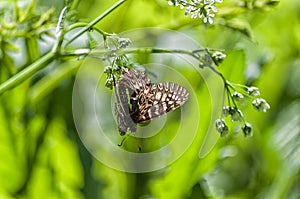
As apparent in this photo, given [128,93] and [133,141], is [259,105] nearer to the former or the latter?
[128,93]

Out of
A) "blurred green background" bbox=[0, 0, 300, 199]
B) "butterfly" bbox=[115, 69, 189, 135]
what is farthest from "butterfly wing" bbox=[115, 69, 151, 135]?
"blurred green background" bbox=[0, 0, 300, 199]

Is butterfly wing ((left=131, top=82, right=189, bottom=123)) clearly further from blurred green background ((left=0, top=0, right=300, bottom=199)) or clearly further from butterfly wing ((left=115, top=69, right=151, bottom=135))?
blurred green background ((left=0, top=0, right=300, bottom=199))

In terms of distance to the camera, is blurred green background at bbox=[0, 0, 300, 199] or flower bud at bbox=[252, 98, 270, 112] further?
blurred green background at bbox=[0, 0, 300, 199]

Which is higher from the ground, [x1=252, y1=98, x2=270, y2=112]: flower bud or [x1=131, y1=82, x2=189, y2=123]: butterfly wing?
[x1=131, y1=82, x2=189, y2=123]: butterfly wing

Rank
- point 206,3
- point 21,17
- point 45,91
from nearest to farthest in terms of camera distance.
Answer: point 206,3 → point 21,17 → point 45,91

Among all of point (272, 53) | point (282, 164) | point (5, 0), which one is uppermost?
point (5, 0)

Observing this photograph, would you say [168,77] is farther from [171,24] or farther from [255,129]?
[255,129]

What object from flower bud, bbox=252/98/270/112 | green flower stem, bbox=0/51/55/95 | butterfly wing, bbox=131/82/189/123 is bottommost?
flower bud, bbox=252/98/270/112

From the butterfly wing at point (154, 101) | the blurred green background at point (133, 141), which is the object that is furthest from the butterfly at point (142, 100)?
the blurred green background at point (133, 141)

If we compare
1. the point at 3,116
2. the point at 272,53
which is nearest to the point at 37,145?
the point at 3,116
